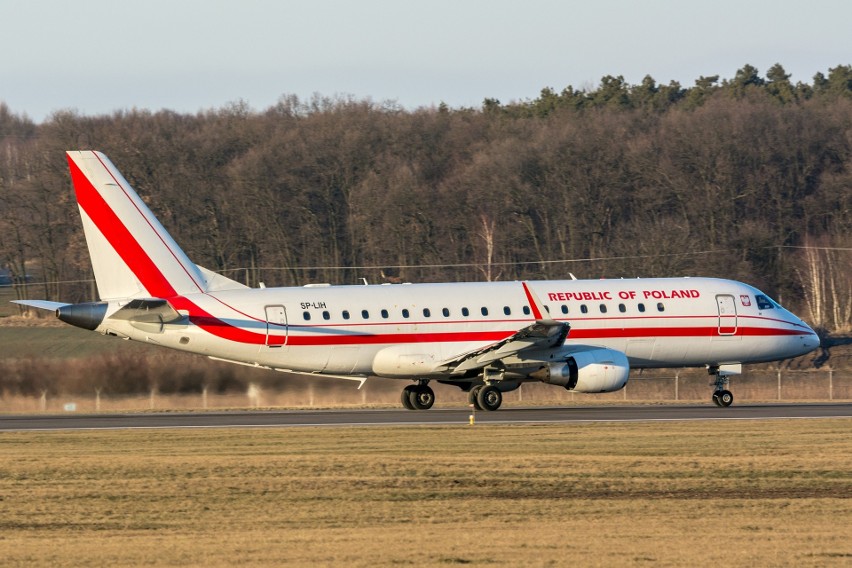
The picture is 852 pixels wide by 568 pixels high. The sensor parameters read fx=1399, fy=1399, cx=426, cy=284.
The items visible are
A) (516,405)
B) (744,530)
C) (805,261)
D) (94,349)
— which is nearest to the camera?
(744,530)

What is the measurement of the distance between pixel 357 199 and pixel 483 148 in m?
16.4

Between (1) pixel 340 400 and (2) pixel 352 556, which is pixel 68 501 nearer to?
(2) pixel 352 556

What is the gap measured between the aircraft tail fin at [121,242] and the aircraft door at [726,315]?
16.6 metres

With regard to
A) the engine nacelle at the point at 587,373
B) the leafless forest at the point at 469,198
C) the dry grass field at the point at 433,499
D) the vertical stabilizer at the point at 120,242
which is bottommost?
the dry grass field at the point at 433,499

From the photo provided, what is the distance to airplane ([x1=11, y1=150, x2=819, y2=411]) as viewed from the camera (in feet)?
136

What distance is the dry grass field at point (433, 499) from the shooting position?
1703cm

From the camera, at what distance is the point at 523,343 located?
41.5 meters

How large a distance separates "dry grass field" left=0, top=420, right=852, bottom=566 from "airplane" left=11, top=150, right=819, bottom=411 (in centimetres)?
835

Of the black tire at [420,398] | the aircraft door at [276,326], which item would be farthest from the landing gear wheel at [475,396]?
the aircraft door at [276,326]

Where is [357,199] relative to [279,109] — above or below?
below

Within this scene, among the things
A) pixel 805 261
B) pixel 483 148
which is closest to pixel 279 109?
pixel 483 148

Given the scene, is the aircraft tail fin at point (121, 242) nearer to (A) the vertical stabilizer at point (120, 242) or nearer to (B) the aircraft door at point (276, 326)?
(A) the vertical stabilizer at point (120, 242)

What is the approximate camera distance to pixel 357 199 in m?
97.1

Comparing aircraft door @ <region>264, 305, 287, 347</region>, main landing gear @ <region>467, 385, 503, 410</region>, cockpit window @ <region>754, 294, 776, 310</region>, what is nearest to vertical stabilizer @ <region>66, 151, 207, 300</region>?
aircraft door @ <region>264, 305, 287, 347</region>
